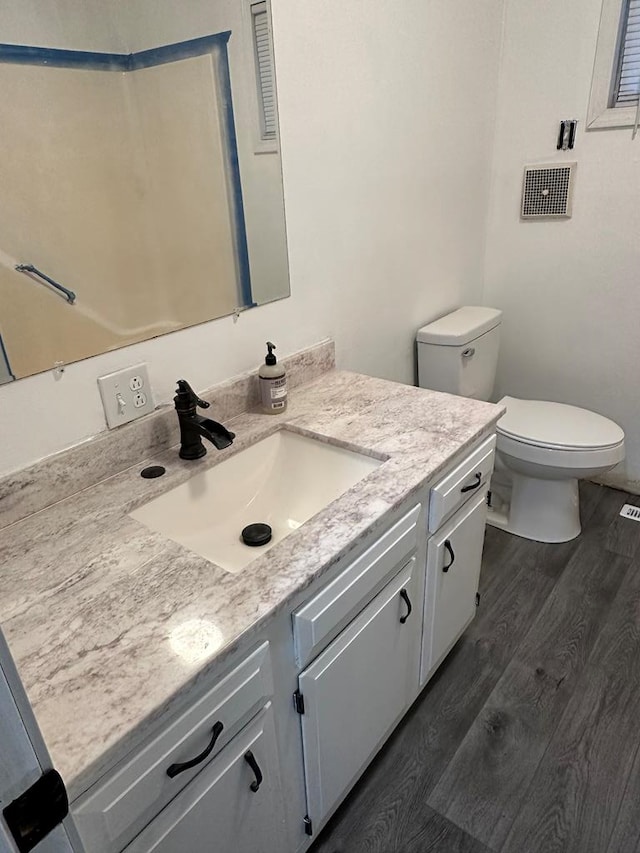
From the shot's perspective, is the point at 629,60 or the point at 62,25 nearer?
the point at 62,25

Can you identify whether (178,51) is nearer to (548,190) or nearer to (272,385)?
(272,385)

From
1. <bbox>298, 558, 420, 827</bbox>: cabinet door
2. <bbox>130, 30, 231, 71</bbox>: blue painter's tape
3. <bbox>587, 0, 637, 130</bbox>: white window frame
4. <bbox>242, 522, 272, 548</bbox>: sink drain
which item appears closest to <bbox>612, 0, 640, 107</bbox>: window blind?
<bbox>587, 0, 637, 130</bbox>: white window frame

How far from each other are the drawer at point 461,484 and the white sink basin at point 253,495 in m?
0.17

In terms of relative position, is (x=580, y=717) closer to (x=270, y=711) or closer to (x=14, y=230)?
(x=270, y=711)

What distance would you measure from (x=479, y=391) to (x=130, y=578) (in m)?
1.72

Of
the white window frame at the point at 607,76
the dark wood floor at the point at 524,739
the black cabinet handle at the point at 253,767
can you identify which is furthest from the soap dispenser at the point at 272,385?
the white window frame at the point at 607,76

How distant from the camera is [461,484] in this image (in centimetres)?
138

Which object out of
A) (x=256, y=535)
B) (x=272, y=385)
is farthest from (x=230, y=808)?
(x=272, y=385)

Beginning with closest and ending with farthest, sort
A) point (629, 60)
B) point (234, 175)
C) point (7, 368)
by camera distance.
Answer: point (7, 368), point (234, 175), point (629, 60)

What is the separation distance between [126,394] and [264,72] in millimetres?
823

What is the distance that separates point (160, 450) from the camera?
50.8 inches

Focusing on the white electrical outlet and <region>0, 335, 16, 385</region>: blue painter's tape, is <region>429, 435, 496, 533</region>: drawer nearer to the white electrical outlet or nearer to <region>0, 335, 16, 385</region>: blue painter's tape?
the white electrical outlet

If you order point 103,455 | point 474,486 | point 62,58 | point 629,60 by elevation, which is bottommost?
point 474,486

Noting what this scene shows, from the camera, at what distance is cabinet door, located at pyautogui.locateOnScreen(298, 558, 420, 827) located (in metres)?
1.07
